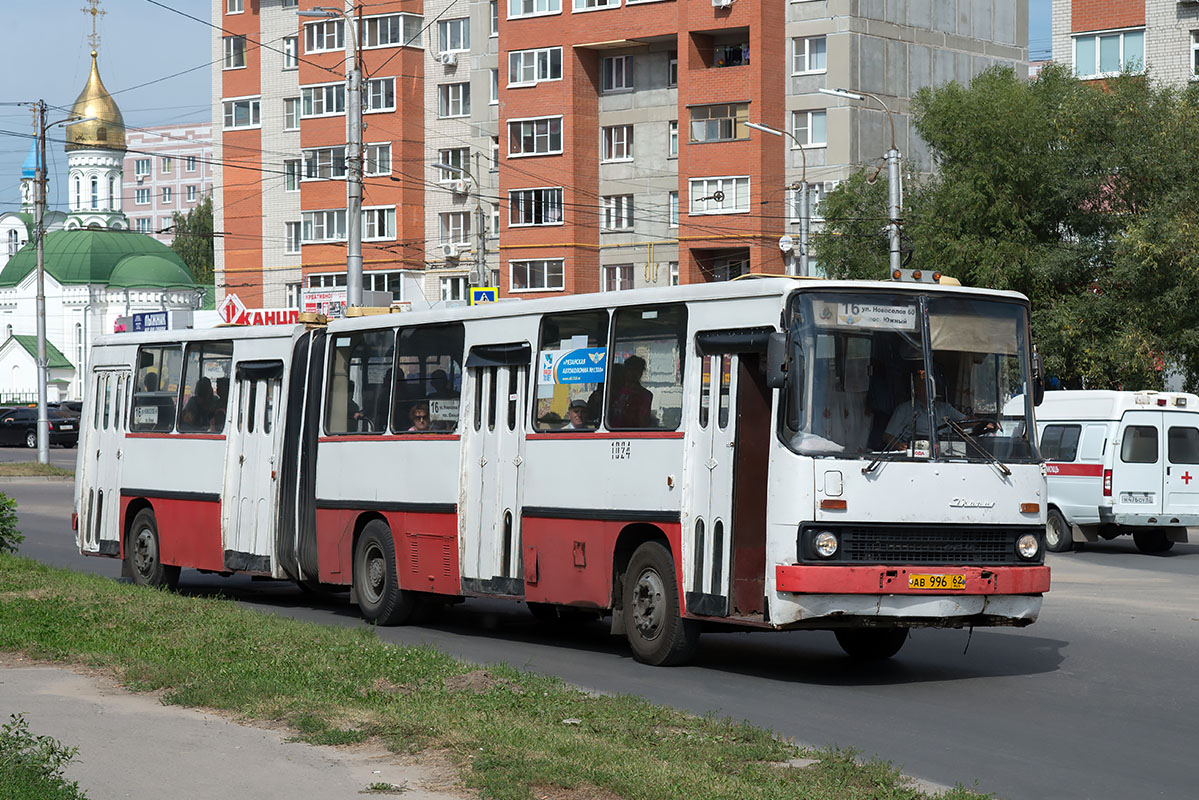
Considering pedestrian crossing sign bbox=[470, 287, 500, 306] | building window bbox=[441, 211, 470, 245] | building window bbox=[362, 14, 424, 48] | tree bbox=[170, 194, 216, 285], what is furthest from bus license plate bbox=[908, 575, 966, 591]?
tree bbox=[170, 194, 216, 285]

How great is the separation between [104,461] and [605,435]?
892cm

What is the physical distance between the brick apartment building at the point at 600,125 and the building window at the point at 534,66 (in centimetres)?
7

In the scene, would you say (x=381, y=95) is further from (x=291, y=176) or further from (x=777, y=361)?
(x=777, y=361)

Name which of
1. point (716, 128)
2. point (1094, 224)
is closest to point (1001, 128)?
point (1094, 224)

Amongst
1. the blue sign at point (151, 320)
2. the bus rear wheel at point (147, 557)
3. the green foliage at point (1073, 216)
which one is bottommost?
the bus rear wheel at point (147, 557)

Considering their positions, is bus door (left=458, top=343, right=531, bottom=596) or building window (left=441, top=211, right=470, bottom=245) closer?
bus door (left=458, top=343, right=531, bottom=596)

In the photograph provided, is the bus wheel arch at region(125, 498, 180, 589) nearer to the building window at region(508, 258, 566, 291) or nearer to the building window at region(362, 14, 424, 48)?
the building window at region(508, 258, 566, 291)

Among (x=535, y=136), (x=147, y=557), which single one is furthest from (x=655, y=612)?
(x=535, y=136)

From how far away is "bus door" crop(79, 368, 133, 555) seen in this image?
2022 centimetres

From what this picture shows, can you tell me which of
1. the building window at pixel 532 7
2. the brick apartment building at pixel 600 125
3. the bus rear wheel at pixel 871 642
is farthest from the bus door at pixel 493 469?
the building window at pixel 532 7

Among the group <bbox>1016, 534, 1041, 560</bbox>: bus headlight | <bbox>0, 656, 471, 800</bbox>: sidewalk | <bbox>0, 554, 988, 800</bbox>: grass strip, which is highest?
<bbox>1016, 534, 1041, 560</bbox>: bus headlight

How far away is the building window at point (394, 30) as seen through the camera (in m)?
74.1

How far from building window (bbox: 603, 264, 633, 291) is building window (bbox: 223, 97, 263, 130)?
25636mm

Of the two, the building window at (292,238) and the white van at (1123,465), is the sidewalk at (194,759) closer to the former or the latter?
the white van at (1123,465)
